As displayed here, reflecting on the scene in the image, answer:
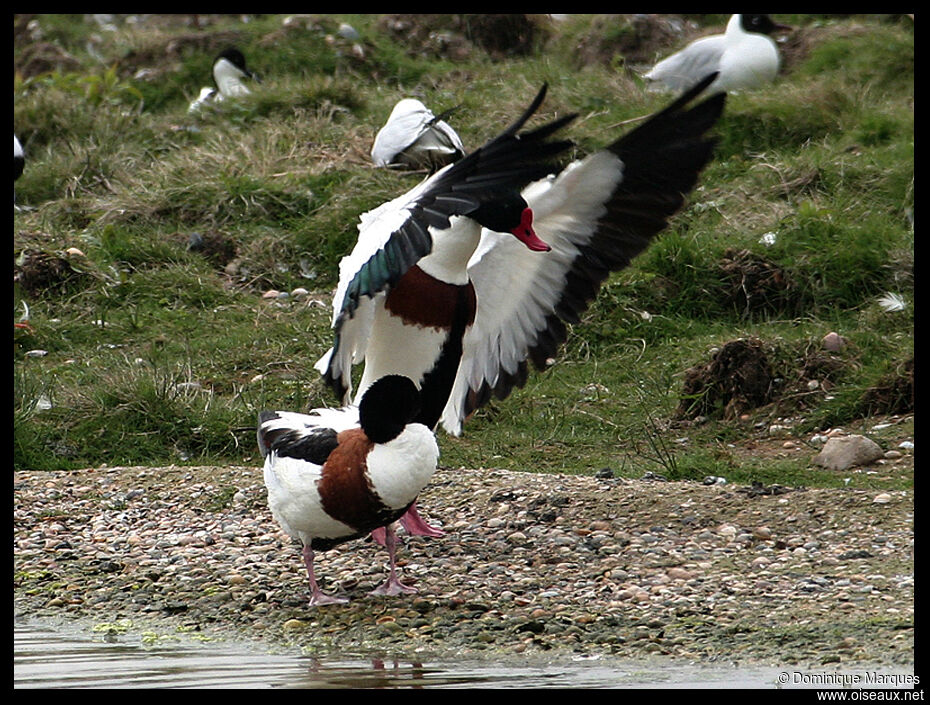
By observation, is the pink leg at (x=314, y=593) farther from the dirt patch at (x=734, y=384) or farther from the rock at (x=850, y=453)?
the dirt patch at (x=734, y=384)

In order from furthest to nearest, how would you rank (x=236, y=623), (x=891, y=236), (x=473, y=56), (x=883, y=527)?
(x=473, y=56) → (x=891, y=236) → (x=883, y=527) → (x=236, y=623)

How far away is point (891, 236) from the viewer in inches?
320

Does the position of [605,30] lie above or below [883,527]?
above

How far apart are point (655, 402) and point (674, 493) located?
5.96 feet

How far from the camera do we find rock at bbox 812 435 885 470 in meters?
6.21

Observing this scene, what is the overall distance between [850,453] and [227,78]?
7.28 m

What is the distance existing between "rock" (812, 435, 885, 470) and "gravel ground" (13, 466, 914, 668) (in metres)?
0.80

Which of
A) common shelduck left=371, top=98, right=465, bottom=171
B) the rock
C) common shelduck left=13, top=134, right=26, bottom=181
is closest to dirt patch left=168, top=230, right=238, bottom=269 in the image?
common shelduck left=371, top=98, right=465, bottom=171

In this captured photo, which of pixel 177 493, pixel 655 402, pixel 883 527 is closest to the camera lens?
pixel 883 527

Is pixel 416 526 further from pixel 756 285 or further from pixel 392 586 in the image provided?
pixel 756 285
